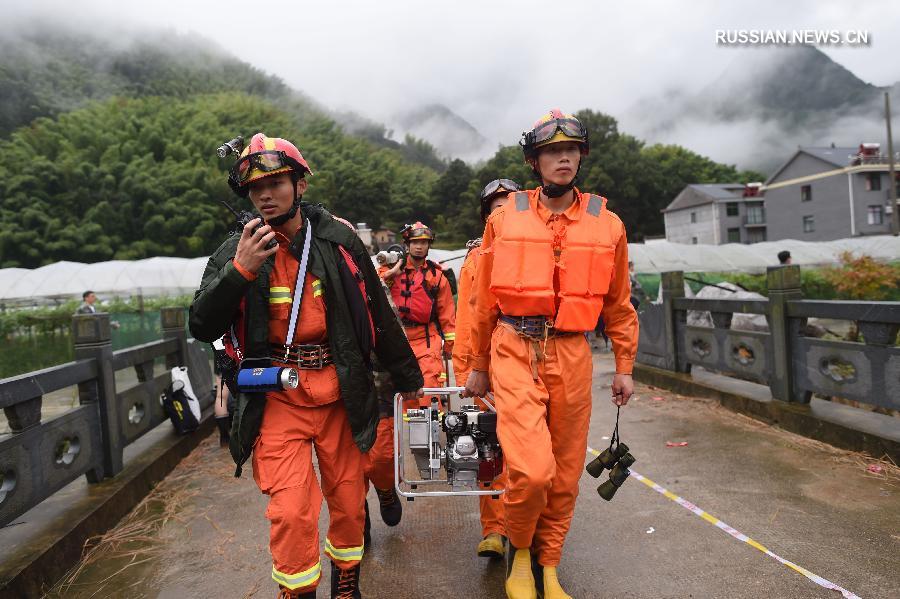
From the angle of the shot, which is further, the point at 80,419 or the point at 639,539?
the point at 80,419

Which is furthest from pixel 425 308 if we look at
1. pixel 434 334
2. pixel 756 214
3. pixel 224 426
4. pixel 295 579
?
pixel 756 214

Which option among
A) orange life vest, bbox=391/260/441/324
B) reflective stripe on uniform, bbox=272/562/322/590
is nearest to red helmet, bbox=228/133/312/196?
reflective stripe on uniform, bbox=272/562/322/590

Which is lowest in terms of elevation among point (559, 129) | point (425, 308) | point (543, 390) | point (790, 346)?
point (790, 346)

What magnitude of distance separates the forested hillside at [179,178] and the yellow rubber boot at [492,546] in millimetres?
37567

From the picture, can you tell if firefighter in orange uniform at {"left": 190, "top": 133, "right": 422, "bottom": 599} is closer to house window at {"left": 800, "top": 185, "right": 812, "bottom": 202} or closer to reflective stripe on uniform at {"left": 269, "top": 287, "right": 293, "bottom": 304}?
reflective stripe on uniform at {"left": 269, "top": 287, "right": 293, "bottom": 304}

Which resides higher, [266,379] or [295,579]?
[266,379]

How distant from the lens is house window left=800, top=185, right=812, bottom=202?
5425cm

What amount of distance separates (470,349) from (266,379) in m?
1.18

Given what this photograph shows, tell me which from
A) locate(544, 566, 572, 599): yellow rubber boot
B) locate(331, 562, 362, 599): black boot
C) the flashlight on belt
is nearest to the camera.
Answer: the flashlight on belt

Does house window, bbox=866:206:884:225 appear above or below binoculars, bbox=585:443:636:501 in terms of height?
above

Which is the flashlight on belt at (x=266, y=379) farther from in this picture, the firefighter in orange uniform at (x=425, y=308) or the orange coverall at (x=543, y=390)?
the firefighter in orange uniform at (x=425, y=308)

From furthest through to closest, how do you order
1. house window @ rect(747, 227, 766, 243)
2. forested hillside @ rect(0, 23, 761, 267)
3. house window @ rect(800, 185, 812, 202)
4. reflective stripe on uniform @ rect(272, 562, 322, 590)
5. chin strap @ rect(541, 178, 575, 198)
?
house window @ rect(747, 227, 766, 243) < forested hillside @ rect(0, 23, 761, 267) < house window @ rect(800, 185, 812, 202) < chin strap @ rect(541, 178, 575, 198) < reflective stripe on uniform @ rect(272, 562, 322, 590)

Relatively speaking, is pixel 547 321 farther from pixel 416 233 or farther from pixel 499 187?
pixel 416 233

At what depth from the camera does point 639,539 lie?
3.96m
